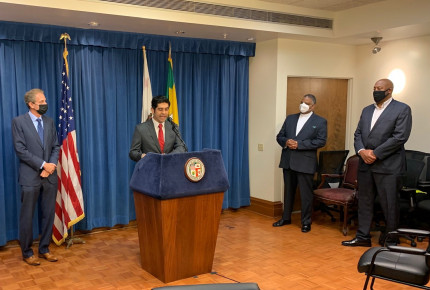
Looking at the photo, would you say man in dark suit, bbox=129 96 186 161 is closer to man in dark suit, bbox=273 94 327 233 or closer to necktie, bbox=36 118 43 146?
necktie, bbox=36 118 43 146

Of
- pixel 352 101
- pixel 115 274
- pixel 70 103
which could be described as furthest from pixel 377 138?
pixel 70 103

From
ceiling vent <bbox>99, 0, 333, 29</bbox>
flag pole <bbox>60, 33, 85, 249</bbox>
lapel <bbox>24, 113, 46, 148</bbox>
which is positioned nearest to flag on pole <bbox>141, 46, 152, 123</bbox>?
ceiling vent <bbox>99, 0, 333, 29</bbox>

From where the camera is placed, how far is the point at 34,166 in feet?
13.3

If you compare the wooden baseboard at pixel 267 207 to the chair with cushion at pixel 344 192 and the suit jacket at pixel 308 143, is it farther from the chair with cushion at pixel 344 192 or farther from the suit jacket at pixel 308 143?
the suit jacket at pixel 308 143

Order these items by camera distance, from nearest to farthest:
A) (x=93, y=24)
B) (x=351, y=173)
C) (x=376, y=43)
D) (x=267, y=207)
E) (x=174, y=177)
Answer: (x=174, y=177)
(x=93, y=24)
(x=351, y=173)
(x=376, y=43)
(x=267, y=207)

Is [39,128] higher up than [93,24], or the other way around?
[93,24]

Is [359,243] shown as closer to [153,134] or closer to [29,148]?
[153,134]

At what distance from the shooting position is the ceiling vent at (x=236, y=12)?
4434 mm

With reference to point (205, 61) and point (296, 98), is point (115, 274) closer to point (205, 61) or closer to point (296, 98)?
point (205, 61)

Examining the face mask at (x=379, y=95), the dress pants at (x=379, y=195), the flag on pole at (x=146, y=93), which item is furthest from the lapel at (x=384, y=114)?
the flag on pole at (x=146, y=93)

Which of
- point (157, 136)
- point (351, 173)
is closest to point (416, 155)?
point (351, 173)

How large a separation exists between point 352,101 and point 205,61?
91.5 inches

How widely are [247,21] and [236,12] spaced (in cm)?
18

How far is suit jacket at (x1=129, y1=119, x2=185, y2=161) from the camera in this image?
436cm
